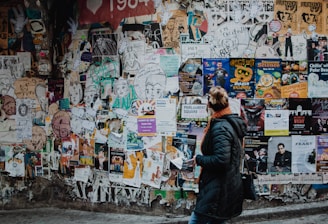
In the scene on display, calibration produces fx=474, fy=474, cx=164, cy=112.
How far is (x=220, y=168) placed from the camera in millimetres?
4293

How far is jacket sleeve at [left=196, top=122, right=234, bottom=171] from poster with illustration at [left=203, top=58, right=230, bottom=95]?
87.3 inches

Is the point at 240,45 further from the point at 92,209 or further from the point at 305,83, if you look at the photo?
the point at 92,209

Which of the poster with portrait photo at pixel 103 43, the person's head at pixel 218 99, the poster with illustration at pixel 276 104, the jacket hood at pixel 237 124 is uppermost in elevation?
the poster with portrait photo at pixel 103 43

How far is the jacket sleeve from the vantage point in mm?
4246

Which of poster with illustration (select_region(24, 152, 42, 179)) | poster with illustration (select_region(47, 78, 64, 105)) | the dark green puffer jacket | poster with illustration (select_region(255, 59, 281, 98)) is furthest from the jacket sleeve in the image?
poster with illustration (select_region(24, 152, 42, 179))

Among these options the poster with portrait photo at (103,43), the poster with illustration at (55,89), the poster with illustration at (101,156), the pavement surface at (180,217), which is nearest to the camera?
the pavement surface at (180,217)

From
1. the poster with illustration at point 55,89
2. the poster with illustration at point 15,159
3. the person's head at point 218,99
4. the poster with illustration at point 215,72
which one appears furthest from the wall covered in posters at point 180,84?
the person's head at point 218,99

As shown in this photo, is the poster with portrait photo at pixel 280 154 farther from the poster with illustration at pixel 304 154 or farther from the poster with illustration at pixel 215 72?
the poster with illustration at pixel 215 72

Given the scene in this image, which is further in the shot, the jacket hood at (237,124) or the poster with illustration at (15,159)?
the poster with illustration at (15,159)

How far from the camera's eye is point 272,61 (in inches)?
260

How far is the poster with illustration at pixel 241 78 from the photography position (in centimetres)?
655

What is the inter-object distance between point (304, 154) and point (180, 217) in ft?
6.50

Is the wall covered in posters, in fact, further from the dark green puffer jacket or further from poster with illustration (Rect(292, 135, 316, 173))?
the dark green puffer jacket

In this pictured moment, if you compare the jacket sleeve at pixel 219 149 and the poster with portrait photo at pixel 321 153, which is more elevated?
the jacket sleeve at pixel 219 149
